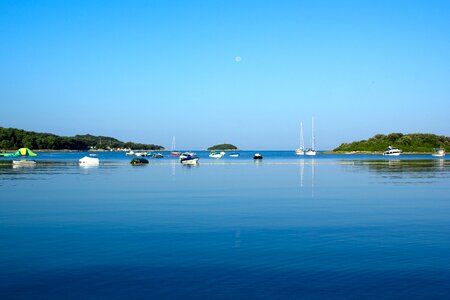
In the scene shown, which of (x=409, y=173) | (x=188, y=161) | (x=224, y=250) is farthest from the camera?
(x=188, y=161)

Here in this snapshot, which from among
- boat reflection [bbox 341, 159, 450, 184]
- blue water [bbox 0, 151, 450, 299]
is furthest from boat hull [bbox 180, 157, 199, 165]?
blue water [bbox 0, 151, 450, 299]

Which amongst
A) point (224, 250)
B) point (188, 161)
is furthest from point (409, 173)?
point (224, 250)

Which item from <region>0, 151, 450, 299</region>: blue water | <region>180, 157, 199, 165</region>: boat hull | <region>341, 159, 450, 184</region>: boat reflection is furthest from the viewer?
<region>180, 157, 199, 165</region>: boat hull

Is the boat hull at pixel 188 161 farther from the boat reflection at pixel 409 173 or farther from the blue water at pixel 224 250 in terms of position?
the blue water at pixel 224 250

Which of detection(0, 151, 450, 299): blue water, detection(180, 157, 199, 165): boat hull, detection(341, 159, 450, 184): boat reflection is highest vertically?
detection(180, 157, 199, 165): boat hull

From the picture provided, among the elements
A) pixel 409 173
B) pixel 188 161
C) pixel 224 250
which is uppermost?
pixel 188 161

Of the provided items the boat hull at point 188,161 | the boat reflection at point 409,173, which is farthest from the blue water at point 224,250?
the boat hull at point 188,161

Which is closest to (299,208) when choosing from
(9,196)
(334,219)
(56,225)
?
(334,219)

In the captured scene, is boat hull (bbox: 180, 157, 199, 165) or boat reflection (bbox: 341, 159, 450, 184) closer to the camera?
boat reflection (bbox: 341, 159, 450, 184)

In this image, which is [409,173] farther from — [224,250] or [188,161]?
[224,250]

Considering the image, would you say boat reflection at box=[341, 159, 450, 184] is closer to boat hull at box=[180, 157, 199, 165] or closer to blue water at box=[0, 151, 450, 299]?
blue water at box=[0, 151, 450, 299]

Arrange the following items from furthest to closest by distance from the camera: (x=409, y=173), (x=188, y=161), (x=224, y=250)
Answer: (x=188, y=161), (x=409, y=173), (x=224, y=250)

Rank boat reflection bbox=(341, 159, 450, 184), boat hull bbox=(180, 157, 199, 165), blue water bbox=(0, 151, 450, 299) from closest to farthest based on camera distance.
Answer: blue water bbox=(0, 151, 450, 299), boat reflection bbox=(341, 159, 450, 184), boat hull bbox=(180, 157, 199, 165)

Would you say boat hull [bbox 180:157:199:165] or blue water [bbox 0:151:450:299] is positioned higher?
boat hull [bbox 180:157:199:165]
